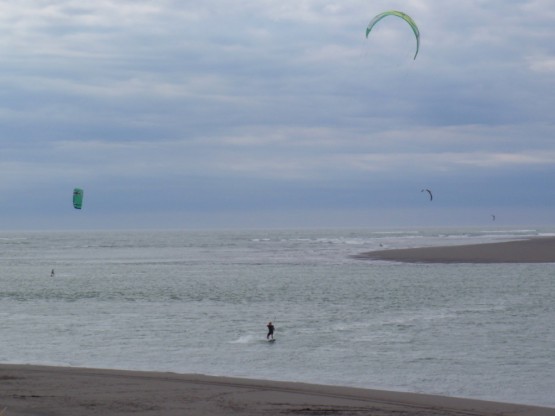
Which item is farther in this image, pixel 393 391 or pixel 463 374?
pixel 463 374

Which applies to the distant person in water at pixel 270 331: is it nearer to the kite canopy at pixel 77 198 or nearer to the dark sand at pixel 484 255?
the kite canopy at pixel 77 198

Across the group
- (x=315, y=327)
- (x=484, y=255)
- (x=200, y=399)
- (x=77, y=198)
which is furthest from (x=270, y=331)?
(x=484, y=255)

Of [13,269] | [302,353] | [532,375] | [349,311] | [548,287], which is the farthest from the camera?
[13,269]

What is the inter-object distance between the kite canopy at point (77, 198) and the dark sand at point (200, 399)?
16.6 feet

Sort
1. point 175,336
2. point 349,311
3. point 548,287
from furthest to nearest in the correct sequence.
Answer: point 548,287 → point 349,311 → point 175,336

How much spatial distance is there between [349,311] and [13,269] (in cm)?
5932

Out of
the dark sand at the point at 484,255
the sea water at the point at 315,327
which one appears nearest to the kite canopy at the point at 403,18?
the sea water at the point at 315,327

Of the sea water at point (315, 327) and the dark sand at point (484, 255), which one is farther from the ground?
the dark sand at point (484, 255)

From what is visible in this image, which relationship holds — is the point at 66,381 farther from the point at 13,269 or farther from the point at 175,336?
the point at 13,269

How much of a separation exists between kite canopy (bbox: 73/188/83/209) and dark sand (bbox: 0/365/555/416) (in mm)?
5055

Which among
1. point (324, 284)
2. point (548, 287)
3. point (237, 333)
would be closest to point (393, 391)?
point (237, 333)

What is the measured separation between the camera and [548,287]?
57.3 m

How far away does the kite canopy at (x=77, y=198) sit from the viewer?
25516mm

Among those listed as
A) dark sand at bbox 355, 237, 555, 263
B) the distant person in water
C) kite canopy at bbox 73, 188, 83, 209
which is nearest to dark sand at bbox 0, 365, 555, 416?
kite canopy at bbox 73, 188, 83, 209
